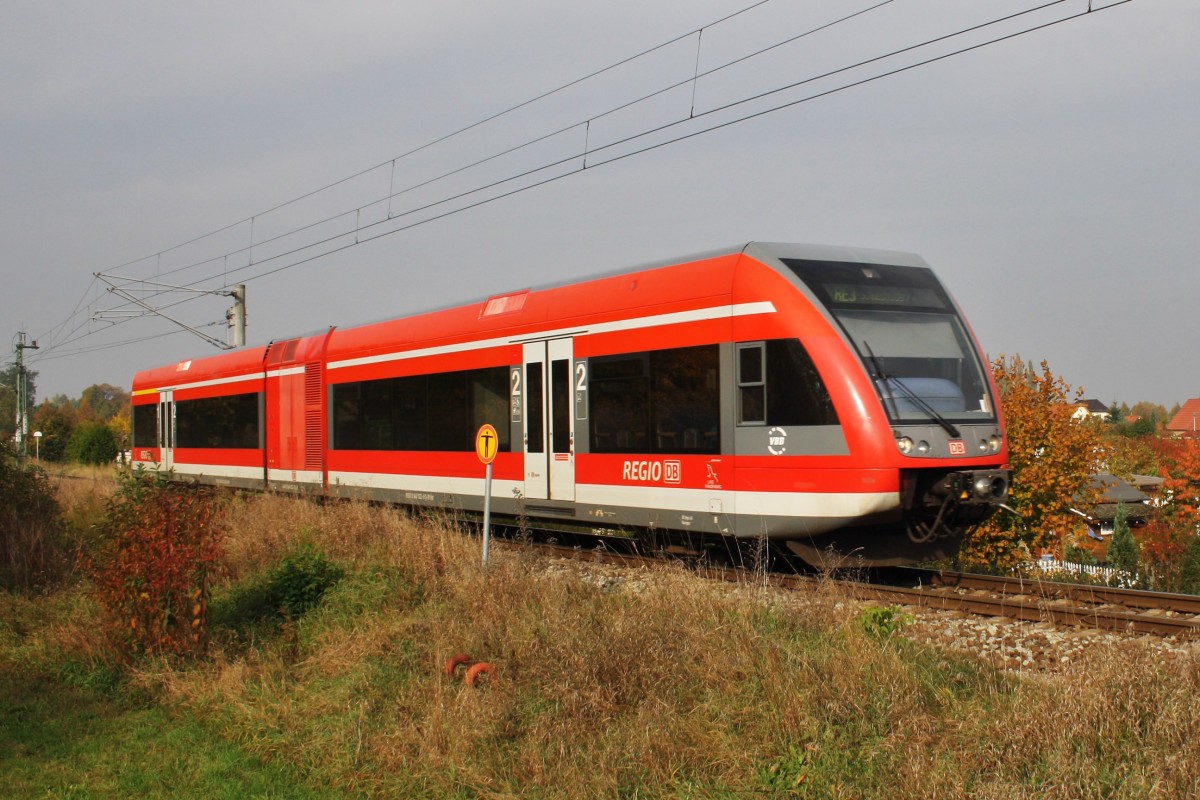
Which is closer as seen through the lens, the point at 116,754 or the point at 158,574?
the point at 116,754

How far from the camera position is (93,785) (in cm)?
673

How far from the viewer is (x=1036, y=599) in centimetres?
929

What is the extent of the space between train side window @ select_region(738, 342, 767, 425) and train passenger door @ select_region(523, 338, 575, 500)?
2894mm

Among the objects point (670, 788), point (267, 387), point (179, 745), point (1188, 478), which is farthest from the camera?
point (1188, 478)

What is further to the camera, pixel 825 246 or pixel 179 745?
pixel 825 246

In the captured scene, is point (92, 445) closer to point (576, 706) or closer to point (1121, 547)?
point (1121, 547)

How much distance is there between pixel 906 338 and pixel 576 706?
18.8 feet

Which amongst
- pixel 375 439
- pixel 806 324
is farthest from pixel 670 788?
pixel 375 439

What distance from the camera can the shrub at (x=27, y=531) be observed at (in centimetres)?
1256

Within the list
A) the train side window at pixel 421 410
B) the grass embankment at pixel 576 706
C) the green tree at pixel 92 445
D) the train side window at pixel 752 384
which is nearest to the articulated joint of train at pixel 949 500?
the train side window at pixel 752 384

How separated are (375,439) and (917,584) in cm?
954

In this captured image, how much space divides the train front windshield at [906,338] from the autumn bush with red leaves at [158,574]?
20.1 ft

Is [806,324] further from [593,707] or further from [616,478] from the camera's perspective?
[593,707]

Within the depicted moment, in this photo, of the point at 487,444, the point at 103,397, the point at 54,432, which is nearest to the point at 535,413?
the point at 487,444
